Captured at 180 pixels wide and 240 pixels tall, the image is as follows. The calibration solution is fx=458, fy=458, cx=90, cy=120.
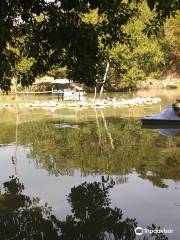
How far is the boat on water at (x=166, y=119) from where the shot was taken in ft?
78.5

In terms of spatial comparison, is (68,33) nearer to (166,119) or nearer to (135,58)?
(166,119)

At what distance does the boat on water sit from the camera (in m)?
23.9

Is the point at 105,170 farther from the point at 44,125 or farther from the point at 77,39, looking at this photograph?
the point at 44,125

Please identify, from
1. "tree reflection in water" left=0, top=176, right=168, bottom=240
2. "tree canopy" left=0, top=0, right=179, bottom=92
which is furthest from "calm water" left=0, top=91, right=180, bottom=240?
"tree canopy" left=0, top=0, right=179, bottom=92

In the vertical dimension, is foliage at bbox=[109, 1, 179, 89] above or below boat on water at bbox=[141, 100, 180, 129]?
above

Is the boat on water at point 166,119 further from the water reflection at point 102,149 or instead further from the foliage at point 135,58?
the foliage at point 135,58

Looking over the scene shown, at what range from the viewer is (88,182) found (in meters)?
13.1

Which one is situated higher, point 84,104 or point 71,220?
point 84,104

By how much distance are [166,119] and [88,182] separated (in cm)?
1175
